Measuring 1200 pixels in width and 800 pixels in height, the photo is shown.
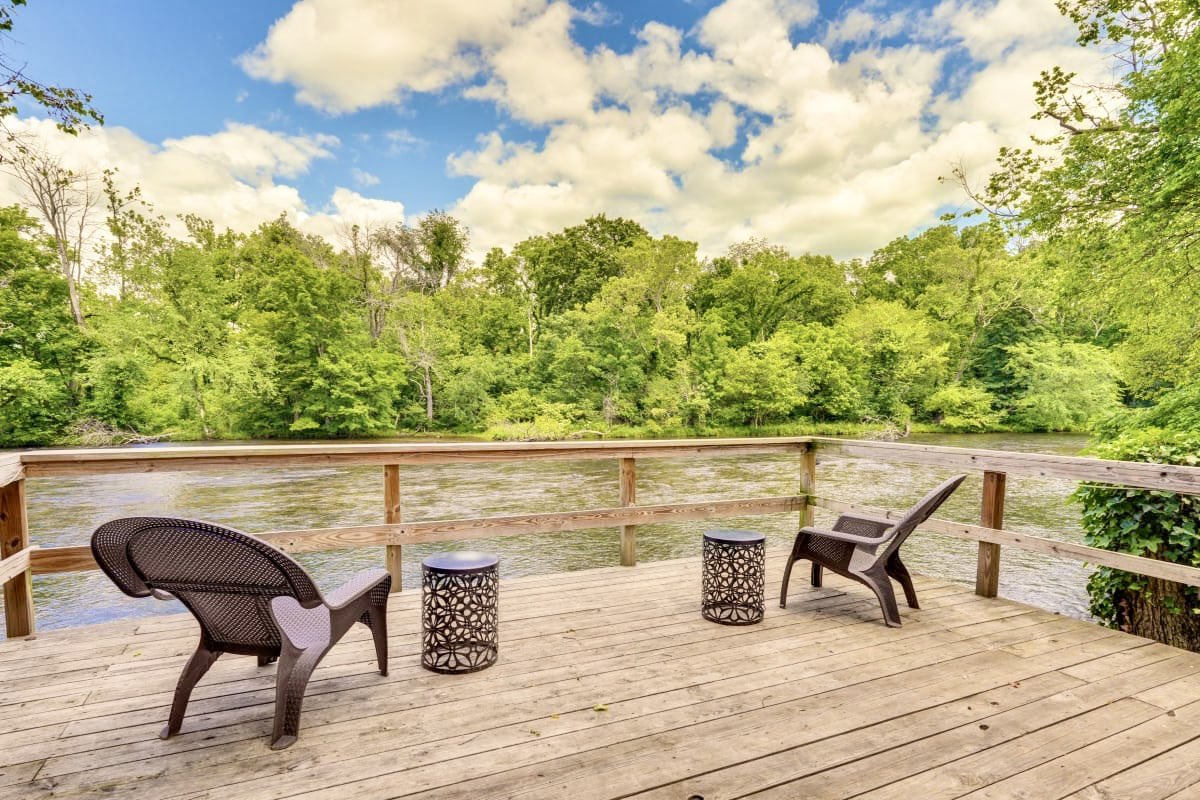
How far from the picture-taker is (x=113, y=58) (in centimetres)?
1078

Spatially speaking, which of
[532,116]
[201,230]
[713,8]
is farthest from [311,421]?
[713,8]

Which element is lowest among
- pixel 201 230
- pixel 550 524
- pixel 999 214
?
pixel 550 524

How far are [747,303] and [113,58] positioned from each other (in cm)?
2214

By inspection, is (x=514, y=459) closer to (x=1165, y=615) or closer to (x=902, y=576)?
(x=902, y=576)

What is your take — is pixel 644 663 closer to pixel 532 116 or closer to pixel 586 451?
pixel 586 451

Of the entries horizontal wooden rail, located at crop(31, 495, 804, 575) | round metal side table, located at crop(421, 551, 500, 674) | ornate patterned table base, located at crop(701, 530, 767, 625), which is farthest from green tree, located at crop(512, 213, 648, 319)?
round metal side table, located at crop(421, 551, 500, 674)

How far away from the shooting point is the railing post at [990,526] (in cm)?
333

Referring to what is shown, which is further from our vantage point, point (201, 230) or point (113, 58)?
point (201, 230)

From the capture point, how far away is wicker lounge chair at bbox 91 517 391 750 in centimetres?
174

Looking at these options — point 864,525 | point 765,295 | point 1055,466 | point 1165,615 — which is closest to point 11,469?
point 864,525

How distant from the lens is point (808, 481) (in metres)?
4.38

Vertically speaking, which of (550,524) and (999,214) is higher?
(999,214)

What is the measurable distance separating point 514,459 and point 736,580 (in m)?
1.48

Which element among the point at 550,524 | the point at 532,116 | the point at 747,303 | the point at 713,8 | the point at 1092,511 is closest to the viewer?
the point at 1092,511
